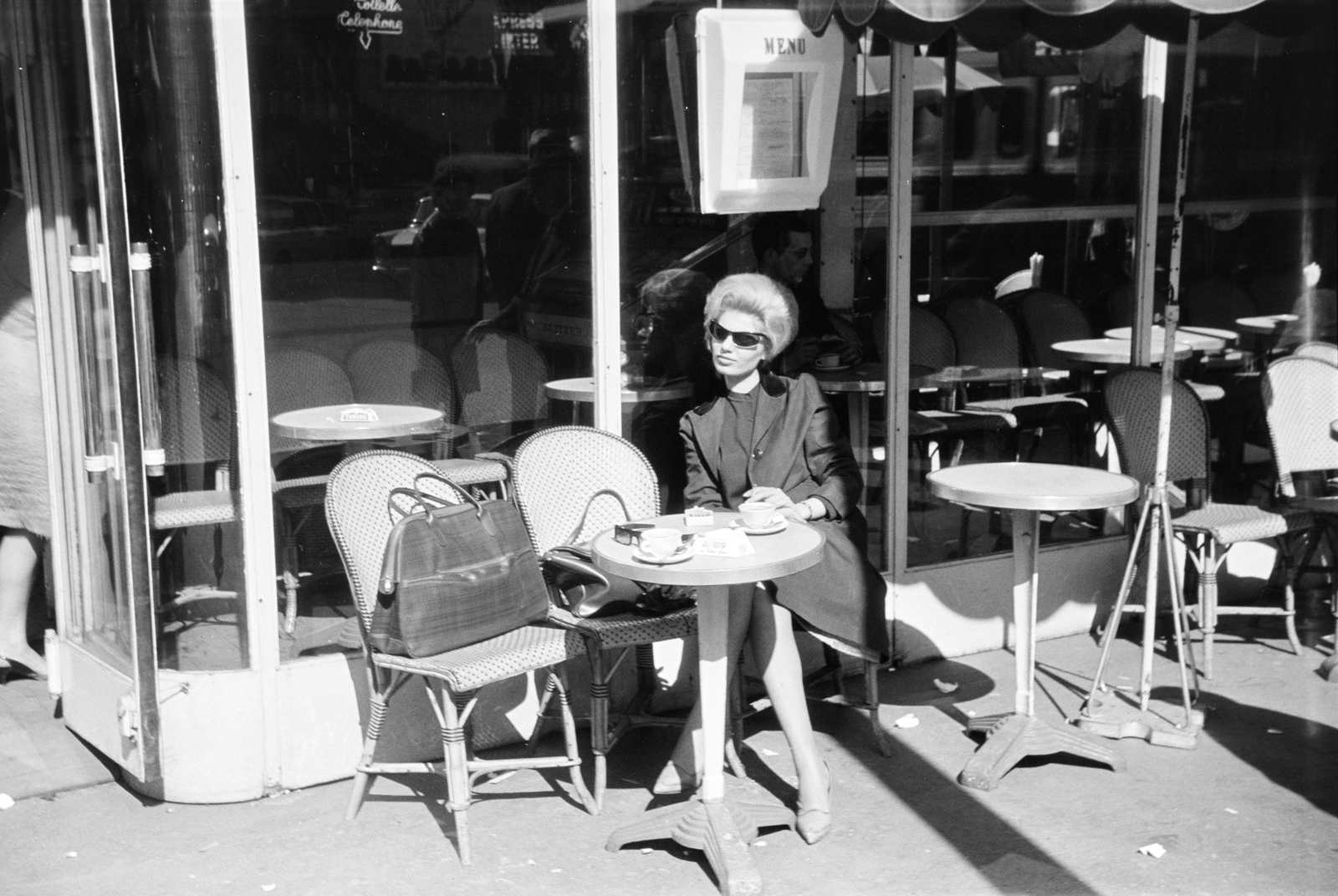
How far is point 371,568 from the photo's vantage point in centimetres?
426

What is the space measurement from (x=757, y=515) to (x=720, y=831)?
854mm

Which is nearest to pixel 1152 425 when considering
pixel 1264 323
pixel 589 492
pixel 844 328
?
pixel 844 328

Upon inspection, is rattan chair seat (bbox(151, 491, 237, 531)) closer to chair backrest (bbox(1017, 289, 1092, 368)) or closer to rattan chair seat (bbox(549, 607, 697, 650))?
rattan chair seat (bbox(549, 607, 697, 650))

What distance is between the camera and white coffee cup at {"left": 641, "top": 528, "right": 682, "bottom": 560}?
3727 mm

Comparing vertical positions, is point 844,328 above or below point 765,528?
above

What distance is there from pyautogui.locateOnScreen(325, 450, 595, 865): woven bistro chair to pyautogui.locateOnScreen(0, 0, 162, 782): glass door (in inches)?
22.6

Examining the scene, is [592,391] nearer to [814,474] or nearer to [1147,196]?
[814,474]

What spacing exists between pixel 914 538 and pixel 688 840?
2073mm

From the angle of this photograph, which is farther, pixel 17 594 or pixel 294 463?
pixel 17 594

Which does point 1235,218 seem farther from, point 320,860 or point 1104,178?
point 320,860

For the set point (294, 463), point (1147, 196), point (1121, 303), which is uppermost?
point (1147, 196)

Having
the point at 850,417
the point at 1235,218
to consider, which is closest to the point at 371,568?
the point at 850,417

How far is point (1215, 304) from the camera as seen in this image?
7.09m

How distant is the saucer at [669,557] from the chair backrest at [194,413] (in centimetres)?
134
